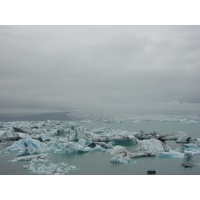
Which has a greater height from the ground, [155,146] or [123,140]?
[155,146]

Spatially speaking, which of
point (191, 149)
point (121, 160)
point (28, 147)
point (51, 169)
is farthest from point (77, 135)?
point (191, 149)

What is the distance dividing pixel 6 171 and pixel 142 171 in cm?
344

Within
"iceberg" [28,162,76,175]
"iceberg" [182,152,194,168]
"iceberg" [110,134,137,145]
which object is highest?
"iceberg" [182,152,194,168]

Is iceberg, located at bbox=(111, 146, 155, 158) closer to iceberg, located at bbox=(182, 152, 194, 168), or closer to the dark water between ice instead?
the dark water between ice

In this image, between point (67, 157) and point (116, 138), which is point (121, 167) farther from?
point (116, 138)

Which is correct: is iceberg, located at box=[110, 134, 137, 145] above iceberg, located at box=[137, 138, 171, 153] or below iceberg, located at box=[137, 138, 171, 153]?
below

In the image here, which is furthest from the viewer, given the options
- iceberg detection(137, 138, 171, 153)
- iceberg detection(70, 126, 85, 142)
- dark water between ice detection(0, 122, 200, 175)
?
iceberg detection(70, 126, 85, 142)

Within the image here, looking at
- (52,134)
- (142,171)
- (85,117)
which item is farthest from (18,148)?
(85,117)

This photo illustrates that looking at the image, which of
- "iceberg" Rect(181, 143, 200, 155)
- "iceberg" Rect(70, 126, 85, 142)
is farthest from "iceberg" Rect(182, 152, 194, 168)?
"iceberg" Rect(70, 126, 85, 142)

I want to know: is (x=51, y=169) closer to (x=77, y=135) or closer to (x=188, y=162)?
(x=188, y=162)

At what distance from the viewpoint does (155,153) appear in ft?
22.5

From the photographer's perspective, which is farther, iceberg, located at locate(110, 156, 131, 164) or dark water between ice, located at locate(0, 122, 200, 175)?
iceberg, located at locate(110, 156, 131, 164)

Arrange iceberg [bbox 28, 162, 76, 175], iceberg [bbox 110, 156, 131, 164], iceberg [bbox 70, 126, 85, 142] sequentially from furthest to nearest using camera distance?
→ iceberg [bbox 70, 126, 85, 142] < iceberg [bbox 110, 156, 131, 164] < iceberg [bbox 28, 162, 76, 175]

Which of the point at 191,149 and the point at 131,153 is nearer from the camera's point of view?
the point at 131,153
